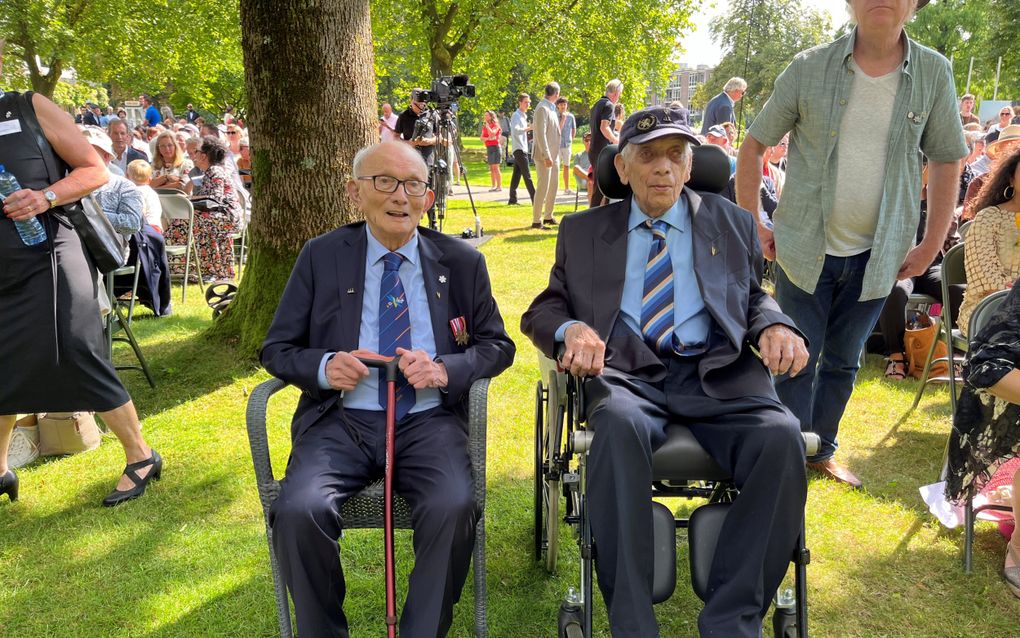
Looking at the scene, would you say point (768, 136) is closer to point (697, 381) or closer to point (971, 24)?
point (697, 381)

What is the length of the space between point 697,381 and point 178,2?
71.8ft

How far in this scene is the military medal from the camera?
281 cm

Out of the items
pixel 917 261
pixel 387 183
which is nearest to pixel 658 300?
pixel 387 183

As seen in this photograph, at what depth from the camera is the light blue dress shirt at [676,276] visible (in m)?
2.78

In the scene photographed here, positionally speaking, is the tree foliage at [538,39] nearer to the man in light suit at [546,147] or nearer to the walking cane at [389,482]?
the man in light suit at [546,147]

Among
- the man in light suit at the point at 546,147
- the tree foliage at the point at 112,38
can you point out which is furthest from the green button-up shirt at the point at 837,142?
the tree foliage at the point at 112,38

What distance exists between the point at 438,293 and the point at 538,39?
59.2 ft

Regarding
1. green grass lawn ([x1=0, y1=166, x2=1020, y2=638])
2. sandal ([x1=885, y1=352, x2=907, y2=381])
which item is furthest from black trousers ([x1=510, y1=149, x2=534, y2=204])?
green grass lawn ([x1=0, y1=166, x2=1020, y2=638])

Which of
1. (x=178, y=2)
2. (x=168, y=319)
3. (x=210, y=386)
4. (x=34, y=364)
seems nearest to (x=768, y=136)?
(x=34, y=364)

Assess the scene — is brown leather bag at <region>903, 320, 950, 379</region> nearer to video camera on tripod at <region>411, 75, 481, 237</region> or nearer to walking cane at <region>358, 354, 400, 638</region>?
walking cane at <region>358, 354, 400, 638</region>

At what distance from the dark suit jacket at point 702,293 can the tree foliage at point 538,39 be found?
1696 centimetres

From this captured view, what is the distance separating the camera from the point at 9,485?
3.66 metres

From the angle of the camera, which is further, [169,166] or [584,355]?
[169,166]

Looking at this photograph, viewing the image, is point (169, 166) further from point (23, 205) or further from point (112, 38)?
point (112, 38)
